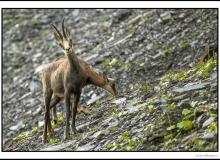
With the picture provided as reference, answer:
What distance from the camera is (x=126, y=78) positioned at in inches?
853

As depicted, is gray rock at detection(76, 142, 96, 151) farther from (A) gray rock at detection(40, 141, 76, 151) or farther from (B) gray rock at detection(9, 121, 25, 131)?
(B) gray rock at detection(9, 121, 25, 131)

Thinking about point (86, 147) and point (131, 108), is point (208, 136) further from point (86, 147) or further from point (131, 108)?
point (131, 108)

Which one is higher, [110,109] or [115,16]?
[115,16]

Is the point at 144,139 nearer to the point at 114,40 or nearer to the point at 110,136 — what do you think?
the point at 110,136

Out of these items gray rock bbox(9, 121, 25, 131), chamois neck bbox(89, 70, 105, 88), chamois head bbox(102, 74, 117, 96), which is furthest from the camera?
gray rock bbox(9, 121, 25, 131)

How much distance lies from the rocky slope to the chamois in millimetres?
651

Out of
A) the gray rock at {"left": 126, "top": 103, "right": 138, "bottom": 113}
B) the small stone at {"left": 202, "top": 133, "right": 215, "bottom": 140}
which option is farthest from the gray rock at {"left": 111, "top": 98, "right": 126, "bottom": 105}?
the small stone at {"left": 202, "top": 133, "right": 215, "bottom": 140}

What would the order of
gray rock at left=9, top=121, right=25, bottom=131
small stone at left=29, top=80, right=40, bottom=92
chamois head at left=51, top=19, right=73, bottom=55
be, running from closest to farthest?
1. chamois head at left=51, top=19, right=73, bottom=55
2. gray rock at left=9, top=121, right=25, bottom=131
3. small stone at left=29, top=80, right=40, bottom=92

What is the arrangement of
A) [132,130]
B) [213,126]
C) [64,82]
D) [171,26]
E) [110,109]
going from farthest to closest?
[171,26], [110,109], [64,82], [132,130], [213,126]

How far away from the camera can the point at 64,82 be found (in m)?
16.0

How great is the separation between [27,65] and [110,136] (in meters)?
13.2

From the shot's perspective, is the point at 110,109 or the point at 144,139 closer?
the point at 144,139

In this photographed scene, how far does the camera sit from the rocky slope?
13.3 m
